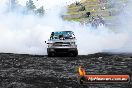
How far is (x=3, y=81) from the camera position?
1728 centimetres

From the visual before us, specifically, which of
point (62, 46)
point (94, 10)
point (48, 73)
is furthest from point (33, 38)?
point (94, 10)

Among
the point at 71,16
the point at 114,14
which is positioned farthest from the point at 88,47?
the point at 71,16

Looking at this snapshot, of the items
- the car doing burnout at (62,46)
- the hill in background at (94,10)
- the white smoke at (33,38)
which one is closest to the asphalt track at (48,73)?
the car doing burnout at (62,46)

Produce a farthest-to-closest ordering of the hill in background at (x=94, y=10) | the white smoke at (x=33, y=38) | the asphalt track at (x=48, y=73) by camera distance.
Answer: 1. the hill in background at (x=94, y=10)
2. the white smoke at (x=33, y=38)
3. the asphalt track at (x=48, y=73)

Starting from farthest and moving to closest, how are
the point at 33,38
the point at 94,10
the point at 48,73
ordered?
the point at 94,10 → the point at 33,38 → the point at 48,73

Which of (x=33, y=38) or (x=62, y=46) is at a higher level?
(x=33, y=38)

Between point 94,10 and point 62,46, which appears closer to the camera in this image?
point 62,46

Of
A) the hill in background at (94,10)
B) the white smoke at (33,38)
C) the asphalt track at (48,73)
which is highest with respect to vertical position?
the hill in background at (94,10)

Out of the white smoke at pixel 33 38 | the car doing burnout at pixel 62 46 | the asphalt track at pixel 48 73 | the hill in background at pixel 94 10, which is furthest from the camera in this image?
the hill in background at pixel 94 10

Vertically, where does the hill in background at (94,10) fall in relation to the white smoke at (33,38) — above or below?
above

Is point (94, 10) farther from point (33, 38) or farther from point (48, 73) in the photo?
point (48, 73)

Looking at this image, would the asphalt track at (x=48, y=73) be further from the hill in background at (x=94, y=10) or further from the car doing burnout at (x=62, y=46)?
the hill in background at (x=94, y=10)

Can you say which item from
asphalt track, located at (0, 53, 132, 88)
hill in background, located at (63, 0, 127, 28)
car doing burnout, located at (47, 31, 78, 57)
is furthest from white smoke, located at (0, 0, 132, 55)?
hill in background, located at (63, 0, 127, 28)

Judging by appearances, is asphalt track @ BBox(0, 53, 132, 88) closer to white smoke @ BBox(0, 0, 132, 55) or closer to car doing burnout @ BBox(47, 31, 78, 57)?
car doing burnout @ BBox(47, 31, 78, 57)
